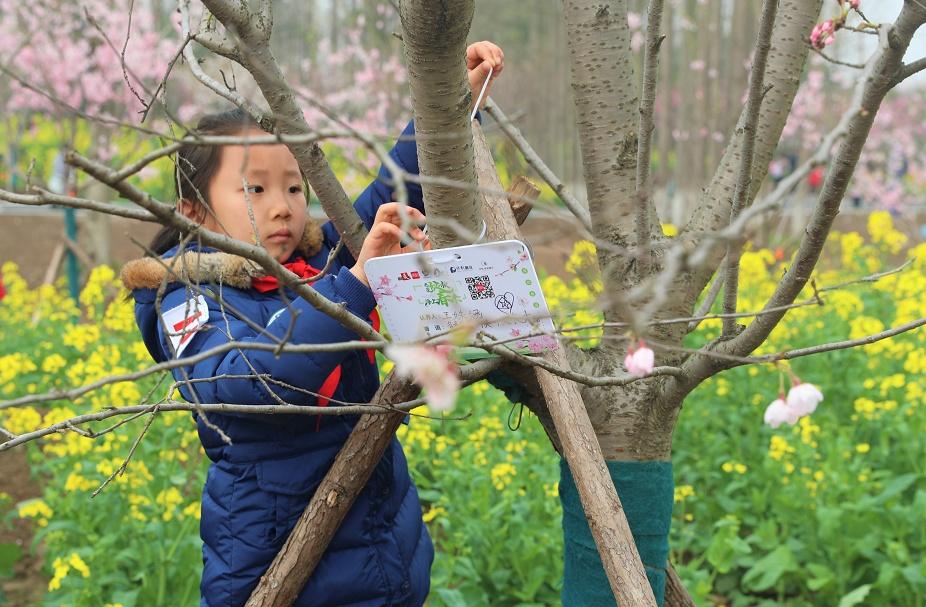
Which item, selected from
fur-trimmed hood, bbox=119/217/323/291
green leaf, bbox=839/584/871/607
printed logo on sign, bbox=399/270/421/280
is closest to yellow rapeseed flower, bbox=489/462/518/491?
green leaf, bbox=839/584/871/607

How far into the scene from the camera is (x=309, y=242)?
6.70 ft

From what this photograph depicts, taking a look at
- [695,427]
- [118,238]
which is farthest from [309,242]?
[118,238]

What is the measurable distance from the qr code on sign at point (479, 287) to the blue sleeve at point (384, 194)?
0.62 m

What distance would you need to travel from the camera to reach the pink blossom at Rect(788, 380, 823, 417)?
1302 mm

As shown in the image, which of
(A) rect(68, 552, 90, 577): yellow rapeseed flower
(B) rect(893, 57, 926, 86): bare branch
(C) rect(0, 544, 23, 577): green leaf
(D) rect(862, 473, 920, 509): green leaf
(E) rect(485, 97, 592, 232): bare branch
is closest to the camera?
(B) rect(893, 57, 926, 86): bare branch

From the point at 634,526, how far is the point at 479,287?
671mm

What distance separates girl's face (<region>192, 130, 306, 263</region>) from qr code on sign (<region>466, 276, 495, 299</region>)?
0.62 m

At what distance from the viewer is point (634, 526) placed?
5.80 ft

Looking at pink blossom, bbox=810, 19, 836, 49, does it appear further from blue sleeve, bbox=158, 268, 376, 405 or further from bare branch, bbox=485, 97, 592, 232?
blue sleeve, bbox=158, 268, 376, 405

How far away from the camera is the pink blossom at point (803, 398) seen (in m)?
1.30

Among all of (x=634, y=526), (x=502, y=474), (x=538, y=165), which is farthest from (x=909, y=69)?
(x=502, y=474)

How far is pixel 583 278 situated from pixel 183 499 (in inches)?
74.0

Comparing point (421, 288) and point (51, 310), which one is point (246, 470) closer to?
point (421, 288)

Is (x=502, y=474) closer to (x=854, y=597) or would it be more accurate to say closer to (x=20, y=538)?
(x=854, y=597)
